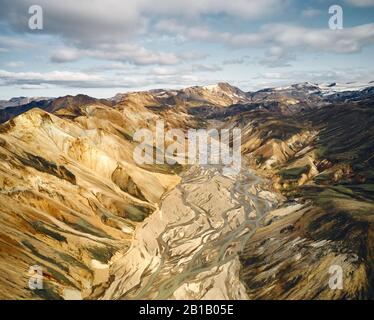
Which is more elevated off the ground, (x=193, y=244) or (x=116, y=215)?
(x=116, y=215)

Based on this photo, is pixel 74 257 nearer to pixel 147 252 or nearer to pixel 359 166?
pixel 147 252

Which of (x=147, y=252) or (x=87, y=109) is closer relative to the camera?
(x=147, y=252)

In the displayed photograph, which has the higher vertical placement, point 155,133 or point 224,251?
point 155,133

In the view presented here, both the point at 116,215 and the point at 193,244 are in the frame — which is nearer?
the point at 193,244

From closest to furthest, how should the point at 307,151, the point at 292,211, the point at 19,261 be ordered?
1. the point at 19,261
2. the point at 292,211
3. the point at 307,151

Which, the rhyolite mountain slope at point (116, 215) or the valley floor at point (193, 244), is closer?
the rhyolite mountain slope at point (116, 215)

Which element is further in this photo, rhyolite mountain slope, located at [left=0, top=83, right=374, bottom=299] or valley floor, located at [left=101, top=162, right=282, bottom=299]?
valley floor, located at [left=101, top=162, right=282, bottom=299]
